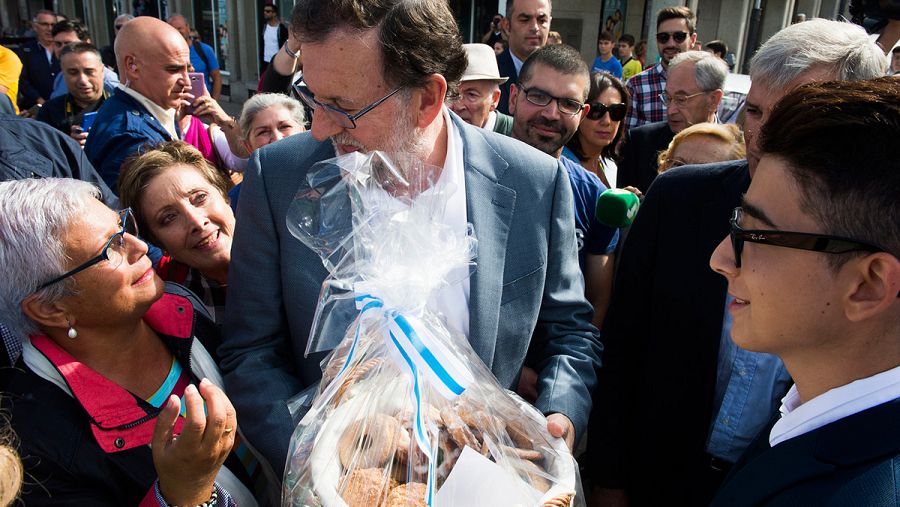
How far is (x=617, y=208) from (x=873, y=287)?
1.22 m

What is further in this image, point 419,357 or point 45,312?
point 45,312

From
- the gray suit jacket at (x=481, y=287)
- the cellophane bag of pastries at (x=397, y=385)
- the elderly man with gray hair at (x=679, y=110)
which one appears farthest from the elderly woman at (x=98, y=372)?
the elderly man with gray hair at (x=679, y=110)

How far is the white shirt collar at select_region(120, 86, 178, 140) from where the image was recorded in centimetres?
358

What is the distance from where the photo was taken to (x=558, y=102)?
9.98 feet

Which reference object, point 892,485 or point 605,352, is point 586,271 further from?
point 892,485

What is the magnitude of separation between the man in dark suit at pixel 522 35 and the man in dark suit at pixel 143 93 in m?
2.35

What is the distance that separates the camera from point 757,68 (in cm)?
191

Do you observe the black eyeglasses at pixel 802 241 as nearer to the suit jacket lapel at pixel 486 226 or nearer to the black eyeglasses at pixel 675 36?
the suit jacket lapel at pixel 486 226

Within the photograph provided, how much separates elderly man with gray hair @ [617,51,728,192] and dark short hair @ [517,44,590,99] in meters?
1.10

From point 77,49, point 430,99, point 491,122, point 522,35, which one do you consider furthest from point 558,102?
point 77,49

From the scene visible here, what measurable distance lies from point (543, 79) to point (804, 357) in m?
2.18

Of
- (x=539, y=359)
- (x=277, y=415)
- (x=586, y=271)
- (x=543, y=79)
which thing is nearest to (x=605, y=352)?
(x=539, y=359)

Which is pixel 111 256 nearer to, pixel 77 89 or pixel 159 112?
pixel 159 112

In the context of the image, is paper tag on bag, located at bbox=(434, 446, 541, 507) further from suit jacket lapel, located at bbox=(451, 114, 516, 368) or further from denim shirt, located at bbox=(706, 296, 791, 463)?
denim shirt, located at bbox=(706, 296, 791, 463)
